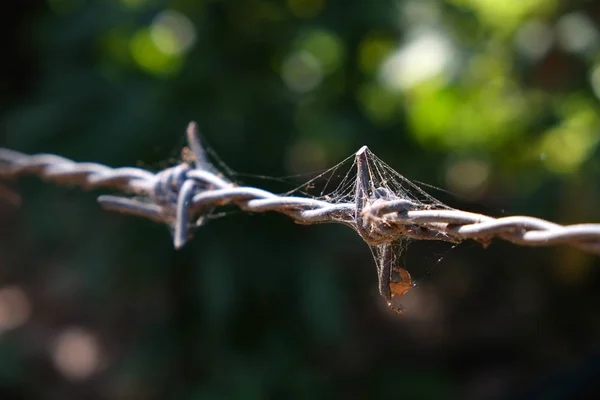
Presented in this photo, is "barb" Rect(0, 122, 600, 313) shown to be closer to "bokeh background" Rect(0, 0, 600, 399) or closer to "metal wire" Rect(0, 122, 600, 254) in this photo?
"metal wire" Rect(0, 122, 600, 254)

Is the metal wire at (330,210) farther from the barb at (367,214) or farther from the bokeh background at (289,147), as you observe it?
the bokeh background at (289,147)

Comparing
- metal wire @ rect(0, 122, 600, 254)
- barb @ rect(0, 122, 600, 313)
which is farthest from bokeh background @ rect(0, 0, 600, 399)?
barb @ rect(0, 122, 600, 313)

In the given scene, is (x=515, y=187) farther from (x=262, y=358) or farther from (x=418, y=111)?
(x=262, y=358)

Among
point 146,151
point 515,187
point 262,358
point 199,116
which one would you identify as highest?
point 515,187

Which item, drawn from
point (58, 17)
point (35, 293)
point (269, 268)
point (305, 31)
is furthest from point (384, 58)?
point (35, 293)

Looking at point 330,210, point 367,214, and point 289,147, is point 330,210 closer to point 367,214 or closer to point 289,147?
point 367,214

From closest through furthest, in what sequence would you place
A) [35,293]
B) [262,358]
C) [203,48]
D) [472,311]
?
[262,358] < [203,48] < [472,311] < [35,293]

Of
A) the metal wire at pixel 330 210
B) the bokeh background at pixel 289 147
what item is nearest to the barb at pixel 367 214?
the metal wire at pixel 330 210
